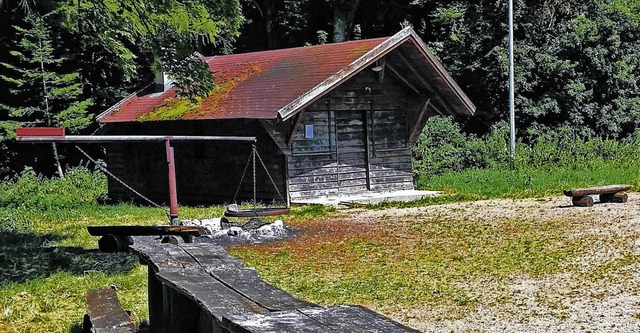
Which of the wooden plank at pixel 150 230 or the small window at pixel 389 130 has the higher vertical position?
the small window at pixel 389 130

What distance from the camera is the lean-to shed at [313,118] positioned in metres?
20.6

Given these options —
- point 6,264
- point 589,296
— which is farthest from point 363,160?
point 589,296

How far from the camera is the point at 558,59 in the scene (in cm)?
3269

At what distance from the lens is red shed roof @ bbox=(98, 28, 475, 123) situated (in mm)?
20031

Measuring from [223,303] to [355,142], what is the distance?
1689 cm

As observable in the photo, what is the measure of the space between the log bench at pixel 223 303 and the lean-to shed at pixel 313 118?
1182cm

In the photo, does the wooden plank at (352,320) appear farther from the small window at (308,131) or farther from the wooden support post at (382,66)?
the wooden support post at (382,66)

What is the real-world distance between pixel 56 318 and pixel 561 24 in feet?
90.3

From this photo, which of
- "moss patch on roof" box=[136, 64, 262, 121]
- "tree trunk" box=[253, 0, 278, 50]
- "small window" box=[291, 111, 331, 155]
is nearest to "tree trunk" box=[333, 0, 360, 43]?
"tree trunk" box=[253, 0, 278, 50]

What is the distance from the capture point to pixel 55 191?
2719cm

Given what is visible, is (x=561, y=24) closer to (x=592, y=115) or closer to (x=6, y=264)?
(x=592, y=115)

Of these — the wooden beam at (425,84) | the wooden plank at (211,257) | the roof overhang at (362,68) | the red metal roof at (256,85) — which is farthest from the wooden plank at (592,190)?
the wooden plank at (211,257)

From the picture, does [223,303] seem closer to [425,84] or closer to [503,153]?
[425,84]

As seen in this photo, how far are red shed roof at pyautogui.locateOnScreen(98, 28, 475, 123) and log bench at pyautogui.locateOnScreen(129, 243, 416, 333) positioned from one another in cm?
1178
